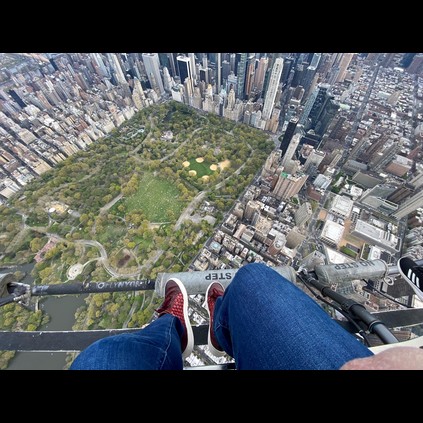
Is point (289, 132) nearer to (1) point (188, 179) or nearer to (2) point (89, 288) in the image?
(1) point (188, 179)

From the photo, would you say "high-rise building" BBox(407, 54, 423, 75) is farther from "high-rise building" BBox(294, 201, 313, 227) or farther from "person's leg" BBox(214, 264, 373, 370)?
"person's leg" BBox(214, 264, 373, 370)

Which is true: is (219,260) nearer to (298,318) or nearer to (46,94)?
(298,318)

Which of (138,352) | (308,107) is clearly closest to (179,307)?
(138,352)

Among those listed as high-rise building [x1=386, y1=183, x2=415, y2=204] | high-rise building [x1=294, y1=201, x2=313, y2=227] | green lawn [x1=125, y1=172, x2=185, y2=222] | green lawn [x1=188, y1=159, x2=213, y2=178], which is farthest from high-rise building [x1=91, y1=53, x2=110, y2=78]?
high-rise building [x1=386, y1=183, x2=415, y2=204]

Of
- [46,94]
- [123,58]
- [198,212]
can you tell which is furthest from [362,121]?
[46,94]

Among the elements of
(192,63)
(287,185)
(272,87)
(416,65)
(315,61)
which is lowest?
(287,185)

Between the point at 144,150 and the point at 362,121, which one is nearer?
the point at 144,150
